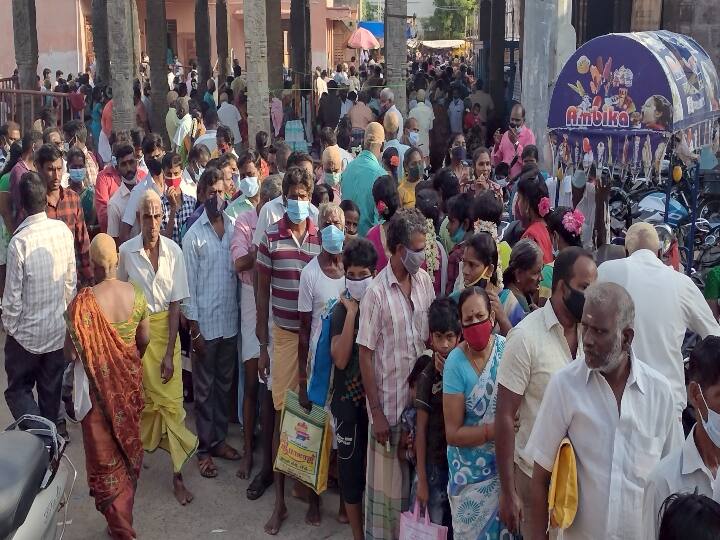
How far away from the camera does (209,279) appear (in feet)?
21.4

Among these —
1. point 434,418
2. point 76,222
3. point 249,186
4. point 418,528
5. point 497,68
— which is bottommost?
point 418,528

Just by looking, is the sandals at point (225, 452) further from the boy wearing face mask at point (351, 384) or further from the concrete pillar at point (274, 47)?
the concrete pillar at point (274, 47)

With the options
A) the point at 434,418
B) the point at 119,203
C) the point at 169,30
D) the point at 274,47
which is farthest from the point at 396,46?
the point at 169,30

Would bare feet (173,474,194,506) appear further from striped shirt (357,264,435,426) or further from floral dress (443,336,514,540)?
floral dress (443,336,514,540)

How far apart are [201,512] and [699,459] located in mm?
3808

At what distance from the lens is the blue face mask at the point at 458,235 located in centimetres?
628

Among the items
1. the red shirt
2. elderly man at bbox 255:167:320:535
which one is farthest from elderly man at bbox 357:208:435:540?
the red shirt

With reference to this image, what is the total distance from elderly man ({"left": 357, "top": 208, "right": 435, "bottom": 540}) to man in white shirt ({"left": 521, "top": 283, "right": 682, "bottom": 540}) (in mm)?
1618

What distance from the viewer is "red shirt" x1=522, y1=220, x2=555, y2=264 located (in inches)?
234

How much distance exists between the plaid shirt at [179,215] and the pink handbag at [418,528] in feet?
11.7

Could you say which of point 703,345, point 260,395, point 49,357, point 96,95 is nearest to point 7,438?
point 49,357

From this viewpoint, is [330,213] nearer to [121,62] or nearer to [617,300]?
[617,300]

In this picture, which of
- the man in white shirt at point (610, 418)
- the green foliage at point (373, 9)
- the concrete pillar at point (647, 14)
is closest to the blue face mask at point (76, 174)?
the man in white shirt at point (610, 418)

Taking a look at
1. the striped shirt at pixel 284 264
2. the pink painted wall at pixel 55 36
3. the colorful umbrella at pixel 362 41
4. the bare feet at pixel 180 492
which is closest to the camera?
the striped shirt at pixel 284 264
